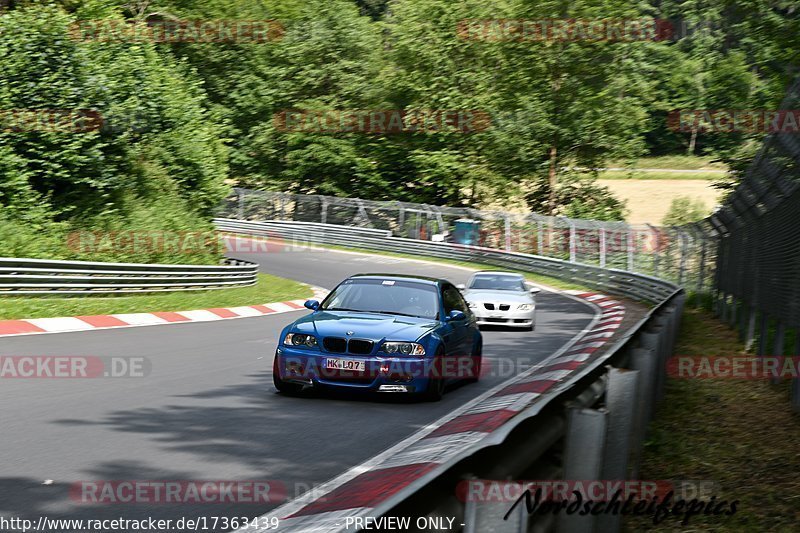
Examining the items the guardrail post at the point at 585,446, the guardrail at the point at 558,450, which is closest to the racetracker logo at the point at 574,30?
the guardrail at the point at 558,450

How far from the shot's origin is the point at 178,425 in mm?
8734

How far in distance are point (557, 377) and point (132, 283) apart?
1268 centimetres

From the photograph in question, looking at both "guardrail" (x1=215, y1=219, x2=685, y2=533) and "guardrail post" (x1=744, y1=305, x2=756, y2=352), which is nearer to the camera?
"guardrail" (x1=215, y1=219, x2=685, y2=533)

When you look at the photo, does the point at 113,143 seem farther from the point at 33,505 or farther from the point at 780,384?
the point at 33,505

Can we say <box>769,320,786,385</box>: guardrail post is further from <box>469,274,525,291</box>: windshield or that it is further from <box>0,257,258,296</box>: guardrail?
<box>0,257,258,296</box>: guardrail

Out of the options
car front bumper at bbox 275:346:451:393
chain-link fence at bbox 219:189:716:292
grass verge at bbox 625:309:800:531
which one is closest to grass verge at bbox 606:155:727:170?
chain-link fence at bbox 219:189:716:292

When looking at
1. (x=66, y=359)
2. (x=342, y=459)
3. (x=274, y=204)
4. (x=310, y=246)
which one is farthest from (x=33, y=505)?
(x=274, y=204)

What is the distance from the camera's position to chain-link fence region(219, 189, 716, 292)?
98.5 feet

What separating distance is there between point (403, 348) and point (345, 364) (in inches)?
25.9

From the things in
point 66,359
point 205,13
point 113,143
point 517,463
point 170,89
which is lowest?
point 66,359

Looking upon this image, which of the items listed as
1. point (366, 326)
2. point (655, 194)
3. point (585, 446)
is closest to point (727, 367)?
point (366, 326)

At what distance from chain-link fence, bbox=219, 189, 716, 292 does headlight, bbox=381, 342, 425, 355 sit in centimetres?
1480

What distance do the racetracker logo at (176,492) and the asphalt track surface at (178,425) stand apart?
93 mm

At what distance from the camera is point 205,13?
64.3m
